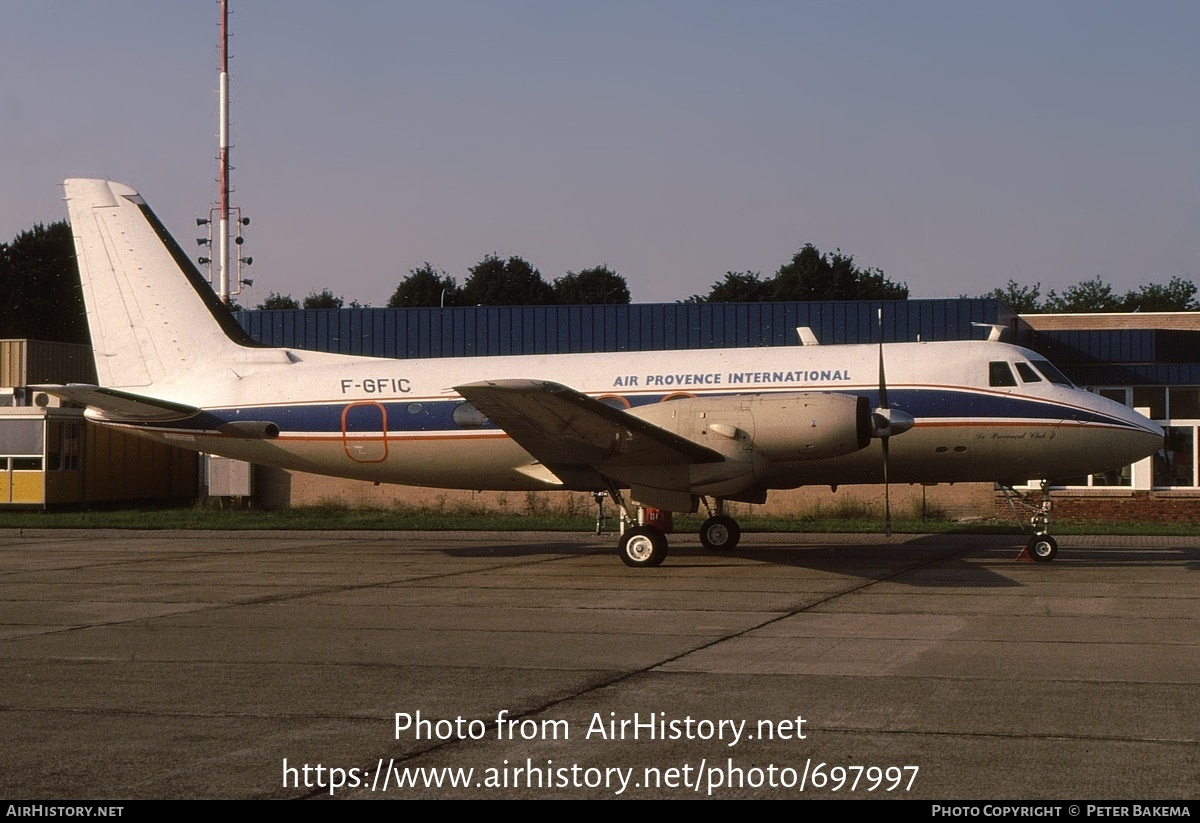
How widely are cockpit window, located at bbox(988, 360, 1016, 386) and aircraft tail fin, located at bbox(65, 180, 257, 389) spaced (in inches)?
564

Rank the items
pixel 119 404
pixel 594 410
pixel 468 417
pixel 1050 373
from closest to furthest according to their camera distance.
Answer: pixel 594 410 < pixel 1050 373 < pixel 119 404 < pixel 468 417

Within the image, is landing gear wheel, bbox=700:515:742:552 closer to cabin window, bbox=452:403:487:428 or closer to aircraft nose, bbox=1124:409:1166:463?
cabin window, bbox=452:403:487:428

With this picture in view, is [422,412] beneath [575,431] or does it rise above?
above

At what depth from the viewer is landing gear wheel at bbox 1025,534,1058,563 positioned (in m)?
20.1

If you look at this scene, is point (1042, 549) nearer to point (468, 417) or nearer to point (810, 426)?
point (810, 426)

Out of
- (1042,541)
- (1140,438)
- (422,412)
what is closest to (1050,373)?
(1140,438)

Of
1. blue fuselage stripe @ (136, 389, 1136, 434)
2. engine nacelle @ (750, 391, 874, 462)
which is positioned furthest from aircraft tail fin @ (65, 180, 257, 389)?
engine nacelle @ (750, 391, 874, 462)

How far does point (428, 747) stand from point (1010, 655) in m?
6.00

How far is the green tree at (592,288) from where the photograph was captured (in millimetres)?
87000

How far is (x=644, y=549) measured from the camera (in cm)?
1966

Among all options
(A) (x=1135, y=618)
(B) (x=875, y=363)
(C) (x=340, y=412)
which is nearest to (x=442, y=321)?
(C) (x=340, y=412)

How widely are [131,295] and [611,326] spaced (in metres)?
17.6

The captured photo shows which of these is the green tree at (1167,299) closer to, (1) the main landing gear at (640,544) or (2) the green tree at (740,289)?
(2) the green tree at (740,289)
